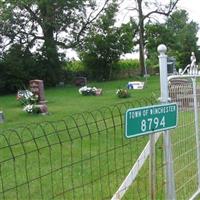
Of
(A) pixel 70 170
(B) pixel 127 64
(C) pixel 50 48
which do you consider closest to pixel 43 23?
(C) pixel 50 48

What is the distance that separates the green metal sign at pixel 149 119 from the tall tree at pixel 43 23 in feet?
106

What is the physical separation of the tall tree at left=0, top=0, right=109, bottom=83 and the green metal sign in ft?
106

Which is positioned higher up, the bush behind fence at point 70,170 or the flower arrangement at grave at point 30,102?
the flower arrangement at grave at point 30,102

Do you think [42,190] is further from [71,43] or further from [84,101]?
[71,43]

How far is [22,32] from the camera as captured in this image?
36.9m

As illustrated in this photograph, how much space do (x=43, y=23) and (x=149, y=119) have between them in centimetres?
3417

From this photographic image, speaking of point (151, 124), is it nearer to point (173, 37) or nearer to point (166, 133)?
point (166, 133)

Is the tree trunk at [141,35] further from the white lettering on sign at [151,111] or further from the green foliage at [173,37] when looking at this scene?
the white lettering on sign at [151,111]

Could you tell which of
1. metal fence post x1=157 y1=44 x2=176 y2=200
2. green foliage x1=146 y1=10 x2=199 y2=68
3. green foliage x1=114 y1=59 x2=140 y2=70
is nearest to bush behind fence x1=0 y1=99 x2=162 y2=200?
metal fence post x1=157 y1=44 x2=176 y2=200

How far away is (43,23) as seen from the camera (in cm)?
3712

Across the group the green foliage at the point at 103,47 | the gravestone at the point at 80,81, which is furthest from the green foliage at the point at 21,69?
the green foliage at the point at 103,47

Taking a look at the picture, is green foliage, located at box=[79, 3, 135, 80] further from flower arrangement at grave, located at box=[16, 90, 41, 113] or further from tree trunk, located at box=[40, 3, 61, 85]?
flower arrangement at grave, located at box=[16, 90, 41, 113]

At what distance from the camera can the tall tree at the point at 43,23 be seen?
118ft

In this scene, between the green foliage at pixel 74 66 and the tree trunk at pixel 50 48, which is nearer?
the tree trunk at pixel 50 48
